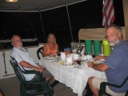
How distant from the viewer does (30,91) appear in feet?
7.65

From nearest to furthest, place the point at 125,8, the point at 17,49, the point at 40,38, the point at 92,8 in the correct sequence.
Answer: the point at 17,49 < the point at 125,8 < the point at 92,8 < the point at 40,38

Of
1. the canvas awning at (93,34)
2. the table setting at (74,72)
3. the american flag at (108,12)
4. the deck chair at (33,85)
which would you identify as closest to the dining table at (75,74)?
the table setting at (74,72)

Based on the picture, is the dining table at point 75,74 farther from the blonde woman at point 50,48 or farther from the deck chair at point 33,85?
the blonde woman at point 50,48

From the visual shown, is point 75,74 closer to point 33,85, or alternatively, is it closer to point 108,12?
point 33,85

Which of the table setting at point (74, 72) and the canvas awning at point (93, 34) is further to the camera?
the canvas awning at point (93, 34)

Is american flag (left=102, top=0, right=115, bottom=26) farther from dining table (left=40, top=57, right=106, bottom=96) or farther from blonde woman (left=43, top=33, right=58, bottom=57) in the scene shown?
dining table (left=40, top=57, right=106, bottom=96)

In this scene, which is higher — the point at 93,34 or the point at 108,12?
the point at 108,12

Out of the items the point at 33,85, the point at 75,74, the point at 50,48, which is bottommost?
the point at 33,85

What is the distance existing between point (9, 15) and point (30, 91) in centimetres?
360

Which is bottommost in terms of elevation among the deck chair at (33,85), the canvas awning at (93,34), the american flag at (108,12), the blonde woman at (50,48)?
the deck chair at (33,85)

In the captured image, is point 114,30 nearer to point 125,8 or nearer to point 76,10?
point 125,8

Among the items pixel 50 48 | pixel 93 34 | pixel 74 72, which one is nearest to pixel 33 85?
pixel 74 72

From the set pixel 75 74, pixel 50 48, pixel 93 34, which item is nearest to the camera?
pixel 75 74

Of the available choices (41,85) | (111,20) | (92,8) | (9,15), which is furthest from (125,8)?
(9,15)
